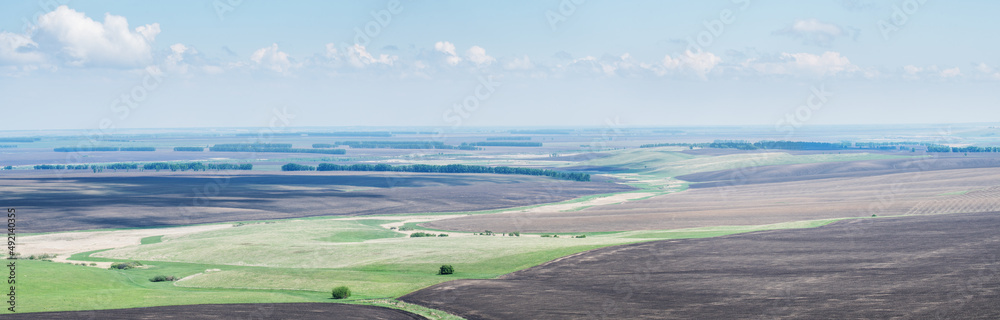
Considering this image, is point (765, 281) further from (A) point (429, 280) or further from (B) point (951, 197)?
(B) point (951, 197)

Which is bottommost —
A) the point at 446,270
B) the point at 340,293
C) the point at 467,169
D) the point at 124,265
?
the point at 124,265

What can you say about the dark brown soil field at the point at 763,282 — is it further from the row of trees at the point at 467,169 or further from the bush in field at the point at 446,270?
the row of trees at the point at 467,169

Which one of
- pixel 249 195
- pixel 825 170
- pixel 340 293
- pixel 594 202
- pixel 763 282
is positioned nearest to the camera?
pixel 340 293

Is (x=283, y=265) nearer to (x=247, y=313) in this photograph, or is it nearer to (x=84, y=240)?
(x=247, y=313)

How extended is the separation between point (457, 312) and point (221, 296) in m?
13.9

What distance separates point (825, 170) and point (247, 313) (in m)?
150

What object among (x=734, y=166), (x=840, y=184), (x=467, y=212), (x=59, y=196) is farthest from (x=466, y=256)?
(x=734, y=166)

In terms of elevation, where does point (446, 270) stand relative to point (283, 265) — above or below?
above

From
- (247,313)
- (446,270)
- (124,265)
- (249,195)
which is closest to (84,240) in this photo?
(124,265)

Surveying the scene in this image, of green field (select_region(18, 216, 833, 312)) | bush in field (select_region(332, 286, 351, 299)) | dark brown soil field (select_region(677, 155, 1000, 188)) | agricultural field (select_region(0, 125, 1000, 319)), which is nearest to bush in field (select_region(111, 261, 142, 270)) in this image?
agricultural field (select_region(0, 125, 1000, 319))

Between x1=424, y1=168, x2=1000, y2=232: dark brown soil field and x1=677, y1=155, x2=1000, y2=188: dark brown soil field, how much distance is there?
18.4m

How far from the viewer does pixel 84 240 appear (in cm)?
8131

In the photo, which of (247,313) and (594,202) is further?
(594,202)

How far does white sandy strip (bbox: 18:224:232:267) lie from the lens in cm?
7338
